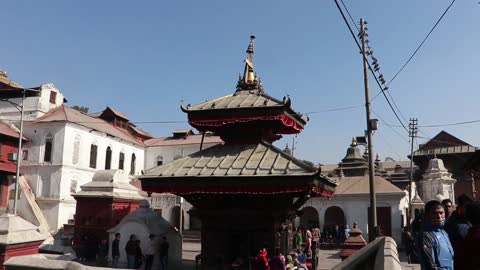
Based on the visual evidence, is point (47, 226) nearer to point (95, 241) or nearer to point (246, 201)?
point (95, 241)

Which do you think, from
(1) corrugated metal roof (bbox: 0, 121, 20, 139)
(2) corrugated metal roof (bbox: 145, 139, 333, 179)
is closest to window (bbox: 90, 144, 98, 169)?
(1) corrugated metal roof (bbox: 0, 121, 20, 139)

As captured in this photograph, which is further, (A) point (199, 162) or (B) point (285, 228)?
(B) point (285, 228)

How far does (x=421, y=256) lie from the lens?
5.23 meters

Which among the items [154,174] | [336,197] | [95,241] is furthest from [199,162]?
[336,197]

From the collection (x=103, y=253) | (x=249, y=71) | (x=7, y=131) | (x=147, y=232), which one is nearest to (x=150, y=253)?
(x=147, y=232)

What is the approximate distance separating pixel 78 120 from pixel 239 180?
3359 cm

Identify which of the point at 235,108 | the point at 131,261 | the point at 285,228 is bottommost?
the point at 131,261

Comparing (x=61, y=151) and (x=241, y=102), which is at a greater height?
(x=61, y=151)

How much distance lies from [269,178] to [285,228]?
3.66m

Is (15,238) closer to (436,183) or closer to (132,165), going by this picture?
(436,183)

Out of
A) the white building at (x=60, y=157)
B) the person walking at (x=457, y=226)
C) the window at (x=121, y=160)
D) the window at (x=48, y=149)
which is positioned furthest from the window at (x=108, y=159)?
the person walking at (x=457, y=226)

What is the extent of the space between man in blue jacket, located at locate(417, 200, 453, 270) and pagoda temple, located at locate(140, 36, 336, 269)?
17.0 feet

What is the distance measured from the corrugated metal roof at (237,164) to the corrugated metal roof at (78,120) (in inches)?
1146

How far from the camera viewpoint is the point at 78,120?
4031 centimetres
